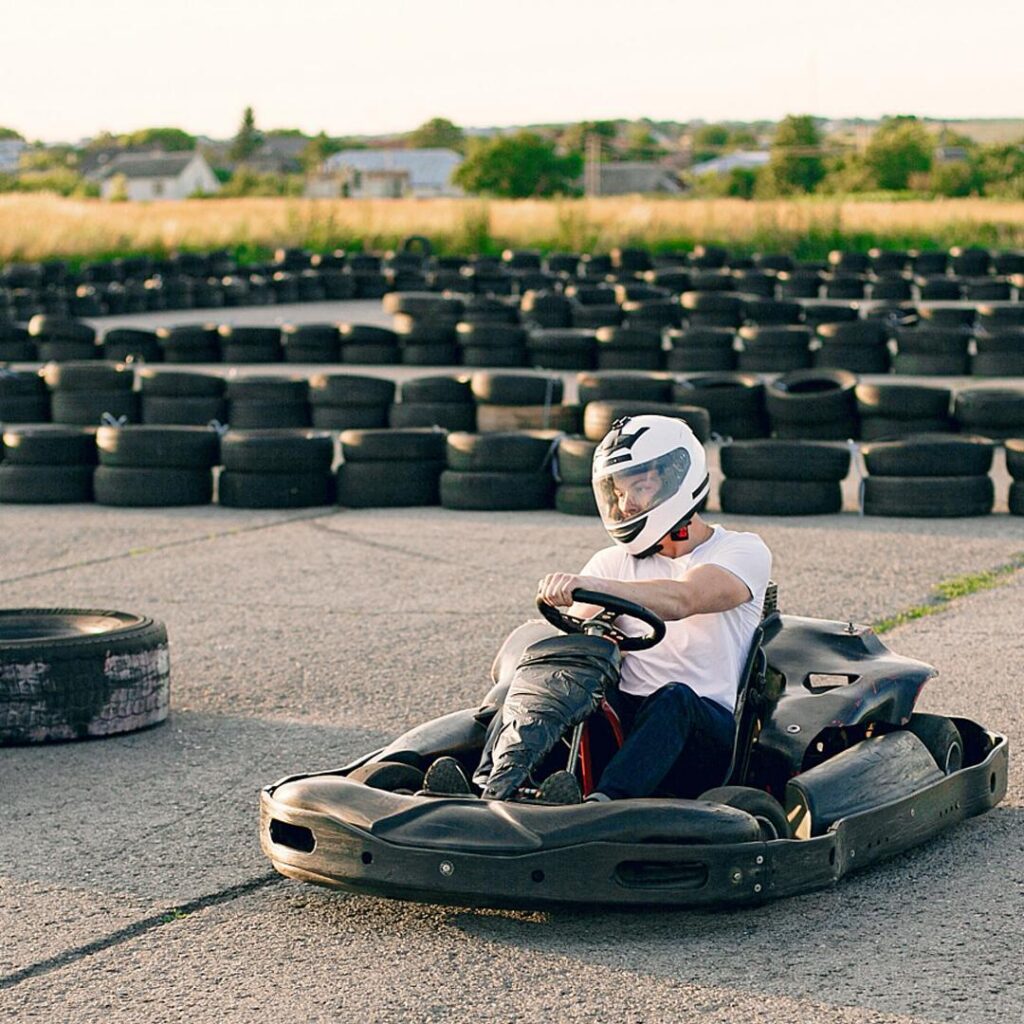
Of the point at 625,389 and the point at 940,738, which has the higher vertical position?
the point at 625,389

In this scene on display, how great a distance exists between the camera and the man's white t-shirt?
15.5 feet

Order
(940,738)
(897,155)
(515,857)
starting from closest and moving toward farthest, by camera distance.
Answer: (515,857) < (940,738) < (897,155)

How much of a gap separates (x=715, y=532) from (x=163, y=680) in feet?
6.71

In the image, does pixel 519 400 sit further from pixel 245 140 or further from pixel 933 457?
pixel 245 140

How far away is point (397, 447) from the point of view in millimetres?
10773

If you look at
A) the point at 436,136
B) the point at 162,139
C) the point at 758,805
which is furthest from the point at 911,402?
the point at 162,139

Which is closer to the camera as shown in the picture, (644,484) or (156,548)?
(644,484)

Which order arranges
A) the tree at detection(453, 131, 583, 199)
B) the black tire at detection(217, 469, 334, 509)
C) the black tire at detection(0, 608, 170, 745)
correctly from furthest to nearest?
the tree at detection(453, 131, 583, 199)
the black tire at detection(217, 469, 334, 509)
the black tire at detection(0, 608, 170, 745)

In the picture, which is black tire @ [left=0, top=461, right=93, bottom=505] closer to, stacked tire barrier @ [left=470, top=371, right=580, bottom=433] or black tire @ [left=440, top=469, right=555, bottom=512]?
black tire @ [left=440, top=469, right=555, bottom=512]

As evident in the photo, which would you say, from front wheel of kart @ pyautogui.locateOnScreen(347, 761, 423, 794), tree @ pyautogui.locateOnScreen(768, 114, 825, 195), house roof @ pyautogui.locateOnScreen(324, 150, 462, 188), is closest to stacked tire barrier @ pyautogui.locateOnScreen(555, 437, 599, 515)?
front wheel of kart @ pyautogui.locateOnScreen(347, 761, 423, 794)

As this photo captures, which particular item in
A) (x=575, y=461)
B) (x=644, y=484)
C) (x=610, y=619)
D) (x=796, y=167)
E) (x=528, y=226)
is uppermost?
(x=796, y=167)

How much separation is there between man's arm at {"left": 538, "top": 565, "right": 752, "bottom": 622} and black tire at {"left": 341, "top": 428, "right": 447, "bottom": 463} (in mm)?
6023

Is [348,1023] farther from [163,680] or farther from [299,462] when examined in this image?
[299,462]

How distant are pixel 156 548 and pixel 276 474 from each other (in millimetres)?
1370
